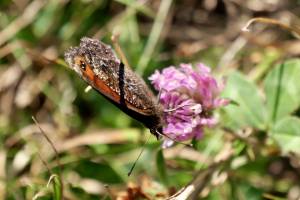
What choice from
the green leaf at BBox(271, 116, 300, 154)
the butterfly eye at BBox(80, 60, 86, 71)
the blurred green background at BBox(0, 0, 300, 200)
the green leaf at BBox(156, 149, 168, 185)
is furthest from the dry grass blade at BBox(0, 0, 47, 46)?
the green leaf at BBox(271, 116, 300, 154)

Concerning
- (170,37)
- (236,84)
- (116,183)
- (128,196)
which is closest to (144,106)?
(128,196)

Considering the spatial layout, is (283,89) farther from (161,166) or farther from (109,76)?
(109,76)

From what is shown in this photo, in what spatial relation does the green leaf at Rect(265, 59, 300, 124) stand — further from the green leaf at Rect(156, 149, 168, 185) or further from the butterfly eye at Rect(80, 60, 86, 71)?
the butterfly eye at Rect(80, 60, 86, 71)

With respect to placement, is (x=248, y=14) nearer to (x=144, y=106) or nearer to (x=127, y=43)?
(x=127, y=43)

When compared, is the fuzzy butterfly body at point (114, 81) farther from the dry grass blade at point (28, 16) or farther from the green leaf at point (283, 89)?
the dry grass blade at point (28, 16)

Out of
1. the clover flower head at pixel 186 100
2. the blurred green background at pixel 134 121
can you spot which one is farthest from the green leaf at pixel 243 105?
the clover flower head at pixel 186 100

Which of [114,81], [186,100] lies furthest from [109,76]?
[186,100]

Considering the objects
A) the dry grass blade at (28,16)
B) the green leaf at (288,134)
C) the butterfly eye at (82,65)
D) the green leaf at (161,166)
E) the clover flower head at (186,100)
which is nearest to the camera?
the butterfly eye at (82,65)
